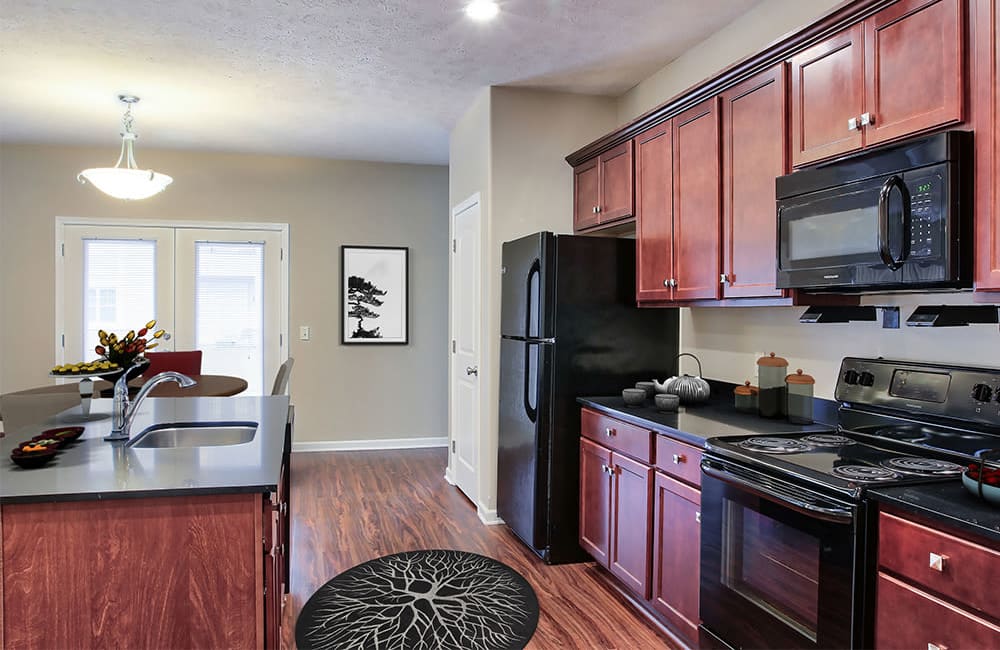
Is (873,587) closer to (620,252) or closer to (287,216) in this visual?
(620,252)

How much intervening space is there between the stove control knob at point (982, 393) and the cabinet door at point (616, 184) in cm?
176

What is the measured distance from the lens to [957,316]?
1947 mm

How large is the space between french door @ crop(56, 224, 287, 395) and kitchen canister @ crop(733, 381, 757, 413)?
4.21m

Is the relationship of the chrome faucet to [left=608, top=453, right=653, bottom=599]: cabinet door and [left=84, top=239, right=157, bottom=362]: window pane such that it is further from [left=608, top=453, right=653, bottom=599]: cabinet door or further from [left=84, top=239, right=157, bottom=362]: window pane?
[left=84, top=239, right=157, bottom=362]: window pane

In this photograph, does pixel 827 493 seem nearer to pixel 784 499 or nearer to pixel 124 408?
pixel 784 499

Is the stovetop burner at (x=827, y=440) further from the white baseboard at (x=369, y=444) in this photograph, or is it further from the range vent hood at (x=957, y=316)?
the white baseboard at (x=369, y=444)

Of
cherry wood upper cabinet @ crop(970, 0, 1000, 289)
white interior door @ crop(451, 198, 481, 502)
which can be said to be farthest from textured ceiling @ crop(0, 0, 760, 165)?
cherry wood upper cabinet @ crop(970, 0, 1000, 289)

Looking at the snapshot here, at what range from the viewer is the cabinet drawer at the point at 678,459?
2328 millimetres

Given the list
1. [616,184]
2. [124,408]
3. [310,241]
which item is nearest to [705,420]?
[616,184]

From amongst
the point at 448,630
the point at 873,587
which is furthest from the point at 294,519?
the point at 873,587

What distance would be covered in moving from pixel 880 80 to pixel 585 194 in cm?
202

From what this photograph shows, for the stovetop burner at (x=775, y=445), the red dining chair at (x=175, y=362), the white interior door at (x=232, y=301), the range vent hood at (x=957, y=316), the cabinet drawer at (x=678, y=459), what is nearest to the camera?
the range vent hood at (x=957, y=316)

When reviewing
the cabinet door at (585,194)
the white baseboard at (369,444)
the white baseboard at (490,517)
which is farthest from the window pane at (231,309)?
the cabinet door at (585,194)

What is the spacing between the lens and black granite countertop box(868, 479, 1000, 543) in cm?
133
